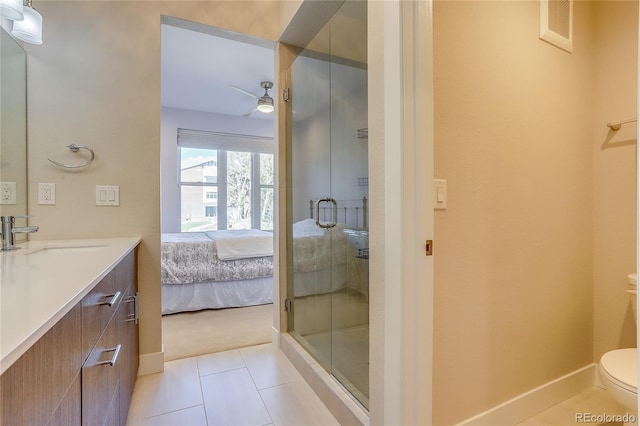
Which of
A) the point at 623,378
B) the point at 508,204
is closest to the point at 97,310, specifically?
the point at 508,204

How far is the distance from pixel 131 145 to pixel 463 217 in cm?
187

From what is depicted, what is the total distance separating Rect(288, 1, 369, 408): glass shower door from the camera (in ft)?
5.13

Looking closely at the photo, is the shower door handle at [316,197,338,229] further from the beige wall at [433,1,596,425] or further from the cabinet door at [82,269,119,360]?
the cabinet door at [82,269,119,360]

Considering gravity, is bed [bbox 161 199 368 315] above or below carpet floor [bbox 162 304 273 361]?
above

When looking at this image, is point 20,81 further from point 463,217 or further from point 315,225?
point 463,217

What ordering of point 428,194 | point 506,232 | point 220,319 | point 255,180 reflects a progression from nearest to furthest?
point 428,194 < point 506,232 < point 220,319 < point 255,180

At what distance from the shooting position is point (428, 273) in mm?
1105

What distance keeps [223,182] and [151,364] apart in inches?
154

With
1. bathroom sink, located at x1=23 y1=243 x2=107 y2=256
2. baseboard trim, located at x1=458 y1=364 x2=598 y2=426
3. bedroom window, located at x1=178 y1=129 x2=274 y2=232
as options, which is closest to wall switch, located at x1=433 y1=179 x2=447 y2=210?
baseboard trim, located at x1=458 y1=364 x2=598 y2=426

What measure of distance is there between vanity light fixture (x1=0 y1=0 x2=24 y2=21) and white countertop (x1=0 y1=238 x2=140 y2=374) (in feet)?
3.14

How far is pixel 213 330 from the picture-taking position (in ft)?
8.54

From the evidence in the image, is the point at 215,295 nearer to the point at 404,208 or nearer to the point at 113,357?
the point at 113,357

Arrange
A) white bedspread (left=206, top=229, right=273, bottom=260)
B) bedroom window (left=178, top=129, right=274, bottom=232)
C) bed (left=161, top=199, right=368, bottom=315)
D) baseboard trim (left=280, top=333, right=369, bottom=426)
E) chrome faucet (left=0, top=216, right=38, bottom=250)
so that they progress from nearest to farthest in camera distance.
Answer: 1. chrome faucet (left=0, top=216, right=38, bottom=250)
2. baseboard trim (left=280, top=333, right=369, bottom=426)
3. bed (left=161, top=199, right=368, bottom=315)
4. white bedspread (left=206, top=229, right=273, bottom=260)
5. bedroom window (left=178, top=129, right=274, bottom=232)

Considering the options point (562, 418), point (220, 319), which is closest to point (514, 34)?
point (562, 418)
